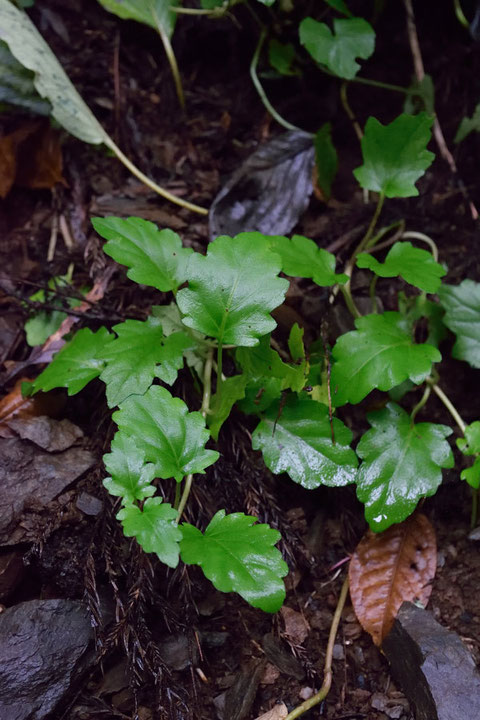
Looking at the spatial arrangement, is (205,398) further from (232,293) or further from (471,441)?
(471,441)

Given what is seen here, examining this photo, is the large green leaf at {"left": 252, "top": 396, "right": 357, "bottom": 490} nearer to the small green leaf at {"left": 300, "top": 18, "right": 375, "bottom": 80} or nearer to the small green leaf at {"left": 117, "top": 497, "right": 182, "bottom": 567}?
the small green leaf at {"left": 117, "top": 497, "right": 182, "bottom": 567}

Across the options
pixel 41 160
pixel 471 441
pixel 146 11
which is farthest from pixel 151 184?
pixel 471 441

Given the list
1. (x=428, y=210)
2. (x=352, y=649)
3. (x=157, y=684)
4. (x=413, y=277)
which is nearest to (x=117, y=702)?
(x=157, y=684)

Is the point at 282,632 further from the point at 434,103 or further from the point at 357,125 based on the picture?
→ the point at 434,103

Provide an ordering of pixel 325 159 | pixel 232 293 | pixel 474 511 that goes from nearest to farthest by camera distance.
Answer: pixel 232 293
pixel 474 511
pixel 325 159

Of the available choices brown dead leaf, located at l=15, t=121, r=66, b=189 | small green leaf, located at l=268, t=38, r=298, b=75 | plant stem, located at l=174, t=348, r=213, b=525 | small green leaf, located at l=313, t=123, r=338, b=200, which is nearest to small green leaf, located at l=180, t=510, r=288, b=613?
plant stem, located at l=174, t=348, r=213, b=525

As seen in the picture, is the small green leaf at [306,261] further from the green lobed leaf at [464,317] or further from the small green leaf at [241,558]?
the small green leaf at [241,558]
